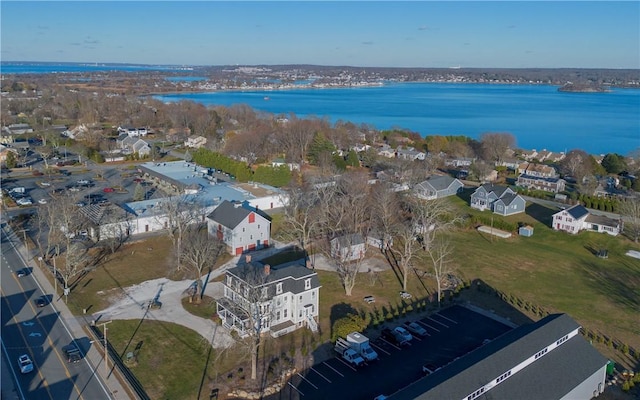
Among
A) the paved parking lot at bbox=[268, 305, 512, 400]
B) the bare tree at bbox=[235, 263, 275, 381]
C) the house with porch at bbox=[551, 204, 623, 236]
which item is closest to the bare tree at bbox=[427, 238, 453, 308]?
the paved parking lot at bbox=[268, 305, 512, 400]

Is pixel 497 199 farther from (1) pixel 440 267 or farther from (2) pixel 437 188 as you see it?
(1) pixel 440 267

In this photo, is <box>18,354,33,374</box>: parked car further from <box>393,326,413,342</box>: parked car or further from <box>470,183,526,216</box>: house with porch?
<box>470,183,526,216</box>: house with porch

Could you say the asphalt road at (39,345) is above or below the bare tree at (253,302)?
below

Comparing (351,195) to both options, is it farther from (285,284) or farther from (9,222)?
(9,222)

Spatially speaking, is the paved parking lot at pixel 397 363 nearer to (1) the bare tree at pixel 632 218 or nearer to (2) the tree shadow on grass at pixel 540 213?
(1) the bare tree at pixel 632 218

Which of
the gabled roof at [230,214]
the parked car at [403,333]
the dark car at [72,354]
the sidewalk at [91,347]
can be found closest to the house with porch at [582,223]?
the parked car at [403,333]

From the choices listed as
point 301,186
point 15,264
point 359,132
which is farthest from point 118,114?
point 15,264
